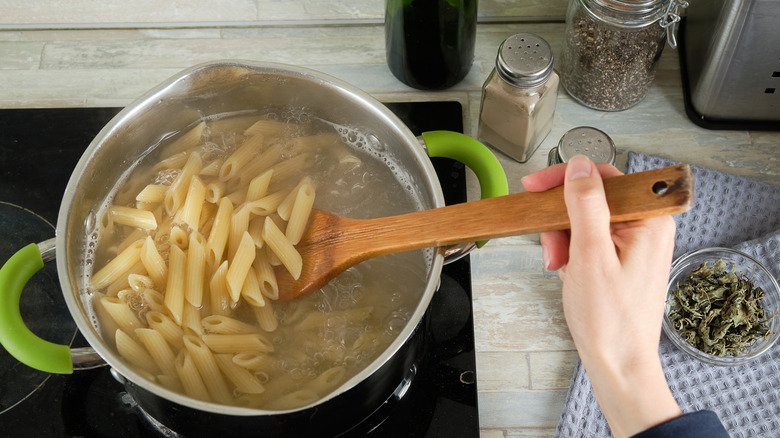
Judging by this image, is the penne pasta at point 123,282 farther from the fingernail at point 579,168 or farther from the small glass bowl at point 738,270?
the small glass bowl at point 738,270

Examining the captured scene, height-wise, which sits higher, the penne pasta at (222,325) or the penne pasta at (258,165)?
the penne pasta at (258,165)

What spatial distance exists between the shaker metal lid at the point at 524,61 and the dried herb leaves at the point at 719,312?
1.18 ft

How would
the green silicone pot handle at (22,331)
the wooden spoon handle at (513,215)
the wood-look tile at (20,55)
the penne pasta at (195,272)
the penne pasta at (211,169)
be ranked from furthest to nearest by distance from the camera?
1. the wood-look tile at (20,55)
2. the penne pasta at (211,169)
3. the penne pasta at (195,272)
4. the green silicone pot handle at (22,331)
5. the wooden spoon handle at (513,215)

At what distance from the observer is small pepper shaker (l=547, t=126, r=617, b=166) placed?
1040 mm

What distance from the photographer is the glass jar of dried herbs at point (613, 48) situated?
1049 mm

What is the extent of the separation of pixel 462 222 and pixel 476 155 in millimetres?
150

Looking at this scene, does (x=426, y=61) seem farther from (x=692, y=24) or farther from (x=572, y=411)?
(x=572, y=411)

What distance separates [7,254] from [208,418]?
49 centimetres

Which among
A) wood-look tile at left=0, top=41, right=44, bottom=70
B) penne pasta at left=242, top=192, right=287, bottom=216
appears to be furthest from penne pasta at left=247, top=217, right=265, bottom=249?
wood-look tile at left=0, top=41, right=44, bottom=70

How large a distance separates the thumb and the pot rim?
165 mm

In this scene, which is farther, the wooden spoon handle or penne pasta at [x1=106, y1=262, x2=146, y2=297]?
penne pasta at [x1=106, y1=262, x2=146, y2=297]

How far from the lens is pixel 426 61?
1.19 meters

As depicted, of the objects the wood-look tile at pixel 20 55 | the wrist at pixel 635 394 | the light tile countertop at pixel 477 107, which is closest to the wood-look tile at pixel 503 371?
the light tile countertop at pixel 477 107

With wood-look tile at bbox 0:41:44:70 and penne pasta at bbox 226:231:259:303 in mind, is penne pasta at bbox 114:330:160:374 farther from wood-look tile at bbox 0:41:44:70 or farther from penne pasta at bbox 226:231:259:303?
wood-look tile at bbox 0:41:44:70
